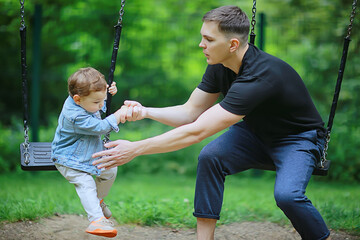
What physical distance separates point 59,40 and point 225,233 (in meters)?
5.84

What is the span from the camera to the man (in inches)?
121

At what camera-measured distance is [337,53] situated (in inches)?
313

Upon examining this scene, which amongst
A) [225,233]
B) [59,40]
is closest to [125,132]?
[59,40]

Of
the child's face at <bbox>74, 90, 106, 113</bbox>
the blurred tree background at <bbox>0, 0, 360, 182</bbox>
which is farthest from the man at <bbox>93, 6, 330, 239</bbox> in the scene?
the blurred tree background at <bbox>0, 0, 360, 182</bbox>

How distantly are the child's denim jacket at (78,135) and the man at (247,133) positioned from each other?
0.12 m

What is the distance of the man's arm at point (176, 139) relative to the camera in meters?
3.14

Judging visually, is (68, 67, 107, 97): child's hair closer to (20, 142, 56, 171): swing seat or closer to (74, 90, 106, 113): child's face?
(74, 90, 106, 113): child's face

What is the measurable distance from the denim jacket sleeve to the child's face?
0.19 ft

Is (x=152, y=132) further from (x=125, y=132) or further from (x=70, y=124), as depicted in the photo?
(x=70, y=124)

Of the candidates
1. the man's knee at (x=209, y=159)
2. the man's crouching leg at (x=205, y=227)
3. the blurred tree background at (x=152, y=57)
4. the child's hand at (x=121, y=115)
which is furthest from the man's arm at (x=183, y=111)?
the blurred tree background at (x=152, y=57)

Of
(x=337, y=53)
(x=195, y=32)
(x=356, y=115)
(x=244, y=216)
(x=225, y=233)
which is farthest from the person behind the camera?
(x=195, y=32)

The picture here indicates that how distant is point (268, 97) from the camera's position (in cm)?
319

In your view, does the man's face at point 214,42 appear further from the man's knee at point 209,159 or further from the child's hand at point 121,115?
the child's hand at point 121,115

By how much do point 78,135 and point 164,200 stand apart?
190cm
